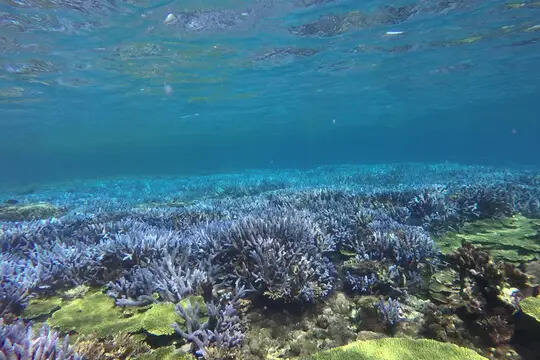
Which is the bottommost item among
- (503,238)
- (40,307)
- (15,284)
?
(503,238)

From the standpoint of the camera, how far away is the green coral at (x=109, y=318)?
10.9ft

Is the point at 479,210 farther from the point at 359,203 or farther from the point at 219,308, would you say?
the point at 219,308

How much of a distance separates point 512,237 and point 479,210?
1.80m

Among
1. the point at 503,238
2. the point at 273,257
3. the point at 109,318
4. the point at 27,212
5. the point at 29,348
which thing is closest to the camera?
the point at 29,348

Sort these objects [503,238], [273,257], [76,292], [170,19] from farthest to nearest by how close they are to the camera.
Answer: [170,19] → [503,238] → [76,292] → [273,257]

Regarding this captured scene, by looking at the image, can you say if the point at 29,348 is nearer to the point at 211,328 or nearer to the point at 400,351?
the point at 211,328

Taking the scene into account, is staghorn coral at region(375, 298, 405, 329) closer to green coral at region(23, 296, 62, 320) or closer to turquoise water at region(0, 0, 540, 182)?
green coral at region(23, 296, 62, 320)

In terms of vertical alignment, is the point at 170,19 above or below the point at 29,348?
above

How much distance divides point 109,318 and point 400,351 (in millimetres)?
3355

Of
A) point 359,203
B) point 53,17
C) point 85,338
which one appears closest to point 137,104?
point 53,17

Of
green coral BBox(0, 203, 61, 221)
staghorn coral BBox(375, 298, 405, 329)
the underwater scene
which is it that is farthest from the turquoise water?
staghorn coral BBox(375, 298, 405, 329)

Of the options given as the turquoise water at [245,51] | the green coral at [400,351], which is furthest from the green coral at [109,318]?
the turquoise water at [245,51]

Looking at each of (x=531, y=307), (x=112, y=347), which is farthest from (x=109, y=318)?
(x=531, y=307)

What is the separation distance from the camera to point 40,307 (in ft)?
13.3
